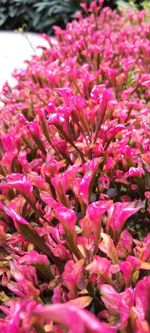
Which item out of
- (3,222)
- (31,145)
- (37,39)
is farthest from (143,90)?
(37,39)

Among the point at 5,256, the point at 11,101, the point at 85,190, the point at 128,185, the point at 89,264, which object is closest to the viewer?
the point at 89,264

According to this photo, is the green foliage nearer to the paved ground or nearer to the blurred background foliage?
the blurred background foliage

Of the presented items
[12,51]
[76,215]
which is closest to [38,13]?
[12,51]

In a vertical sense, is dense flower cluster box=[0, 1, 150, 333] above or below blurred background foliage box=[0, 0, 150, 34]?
above

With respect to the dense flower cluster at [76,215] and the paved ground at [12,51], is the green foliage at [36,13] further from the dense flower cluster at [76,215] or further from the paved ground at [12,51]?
the dense flower cluster at [76,215]

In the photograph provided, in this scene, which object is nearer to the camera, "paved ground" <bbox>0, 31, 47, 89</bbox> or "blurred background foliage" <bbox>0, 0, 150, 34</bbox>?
"paved ground" <bbox>0, 31, 47, 89</bbox>

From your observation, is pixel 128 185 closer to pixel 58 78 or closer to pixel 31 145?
pixel 31 145

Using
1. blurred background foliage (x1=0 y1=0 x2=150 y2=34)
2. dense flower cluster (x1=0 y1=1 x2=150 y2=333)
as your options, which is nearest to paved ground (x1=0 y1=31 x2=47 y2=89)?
blurred background foliage (x1=0 y1=0 x2=150 y2=34)
